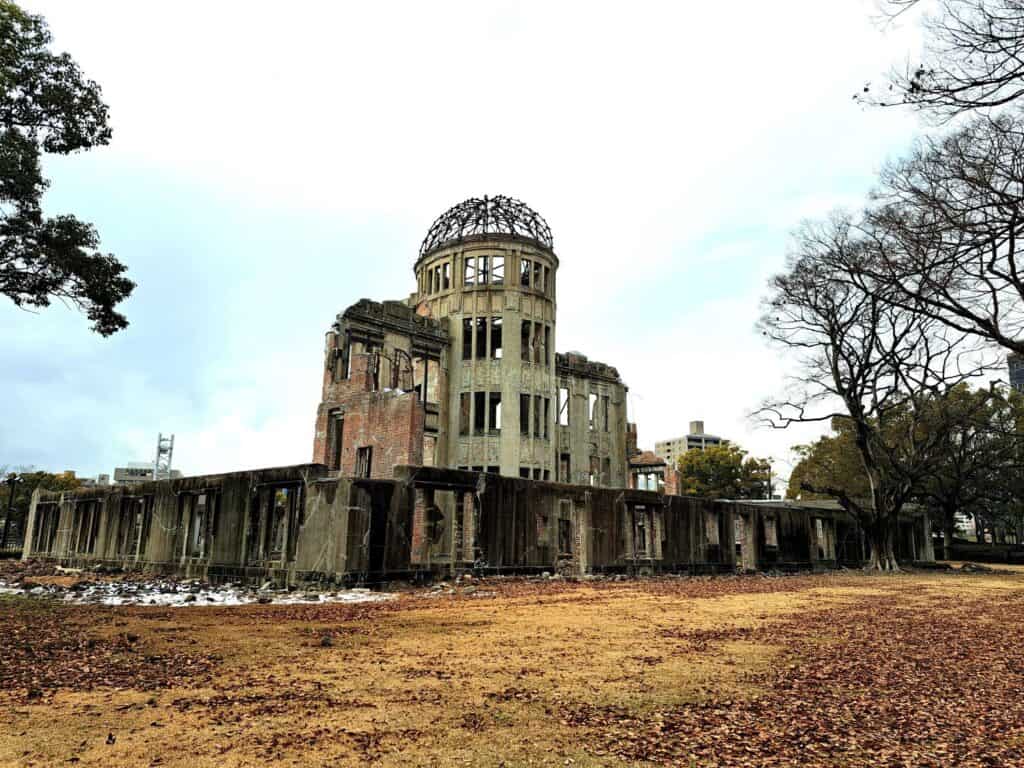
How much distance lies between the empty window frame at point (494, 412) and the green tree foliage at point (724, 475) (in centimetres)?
2973

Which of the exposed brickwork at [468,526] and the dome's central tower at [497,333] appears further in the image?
the dome's central tower at [497,333]

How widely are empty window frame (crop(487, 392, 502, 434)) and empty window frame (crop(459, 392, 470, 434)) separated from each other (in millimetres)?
1121

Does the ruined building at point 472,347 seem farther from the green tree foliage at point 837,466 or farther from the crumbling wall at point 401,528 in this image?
the green tree foliage at point 837,466

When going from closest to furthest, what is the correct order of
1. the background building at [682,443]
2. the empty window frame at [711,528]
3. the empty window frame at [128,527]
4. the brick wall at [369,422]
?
the empty window frame at [128,527]
the empty window frame at [711,528]
the brick wall at [369,422]
the background building at [682,443]

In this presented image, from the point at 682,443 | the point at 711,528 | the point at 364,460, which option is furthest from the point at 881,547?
the point at 682,443

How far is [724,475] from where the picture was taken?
61.4 meters

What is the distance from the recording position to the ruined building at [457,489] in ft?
55.5

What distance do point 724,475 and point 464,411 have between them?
35.1m

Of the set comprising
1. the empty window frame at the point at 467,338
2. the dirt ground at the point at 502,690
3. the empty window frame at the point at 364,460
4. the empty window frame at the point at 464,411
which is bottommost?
the dirt ground at the point at 502,690

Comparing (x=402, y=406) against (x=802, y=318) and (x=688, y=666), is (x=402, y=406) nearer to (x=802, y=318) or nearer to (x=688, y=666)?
(x=802, y=318)

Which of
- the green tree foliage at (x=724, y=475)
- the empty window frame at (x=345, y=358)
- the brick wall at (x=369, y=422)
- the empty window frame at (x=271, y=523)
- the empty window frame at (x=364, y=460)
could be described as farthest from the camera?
the green tree foliage at (x=724, y=475)

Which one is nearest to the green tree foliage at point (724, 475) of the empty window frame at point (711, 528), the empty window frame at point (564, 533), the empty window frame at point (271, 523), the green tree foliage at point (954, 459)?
the green tree foliage at point (954, 459)

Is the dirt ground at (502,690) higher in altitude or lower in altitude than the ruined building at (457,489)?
lower

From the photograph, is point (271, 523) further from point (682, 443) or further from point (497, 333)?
point (682, 443)
